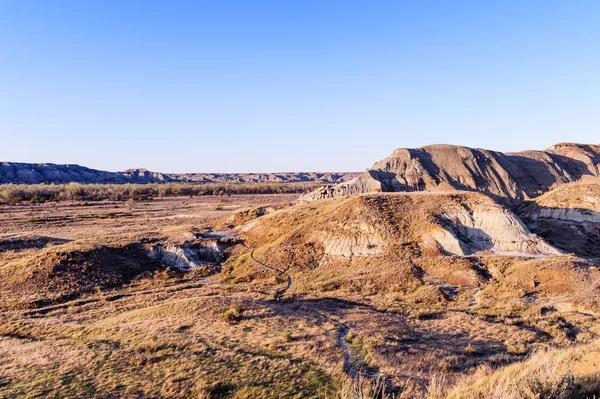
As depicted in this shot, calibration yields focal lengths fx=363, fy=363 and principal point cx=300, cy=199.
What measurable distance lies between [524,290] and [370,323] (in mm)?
12664

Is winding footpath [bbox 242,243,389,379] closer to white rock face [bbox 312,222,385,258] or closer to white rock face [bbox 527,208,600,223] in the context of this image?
white rock face [bbox 312,222,385,258]

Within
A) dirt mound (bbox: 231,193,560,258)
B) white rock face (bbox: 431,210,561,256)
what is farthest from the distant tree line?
white rock face (bbox: 431,210,561,256)

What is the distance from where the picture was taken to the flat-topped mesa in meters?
71.8

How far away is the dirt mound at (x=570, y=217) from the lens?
124 ft

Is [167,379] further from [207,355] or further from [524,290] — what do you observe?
[524,290]

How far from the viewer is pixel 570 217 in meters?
42.7

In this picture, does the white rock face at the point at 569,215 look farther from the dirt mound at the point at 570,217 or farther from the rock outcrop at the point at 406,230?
the rock outcrop at the point at 406,230

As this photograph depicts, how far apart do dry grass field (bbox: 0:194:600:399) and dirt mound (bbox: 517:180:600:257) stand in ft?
34.9

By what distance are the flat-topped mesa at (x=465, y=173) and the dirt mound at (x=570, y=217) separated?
2168cm

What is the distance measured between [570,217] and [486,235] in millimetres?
17632

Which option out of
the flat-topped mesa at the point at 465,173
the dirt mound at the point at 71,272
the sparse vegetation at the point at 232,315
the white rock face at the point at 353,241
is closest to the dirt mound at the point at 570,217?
the white rock face at the point at 353,241

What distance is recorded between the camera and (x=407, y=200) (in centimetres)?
3884

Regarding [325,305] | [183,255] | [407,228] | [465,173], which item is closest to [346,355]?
[325,305]

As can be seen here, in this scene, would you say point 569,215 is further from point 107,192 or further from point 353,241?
point 107,192
